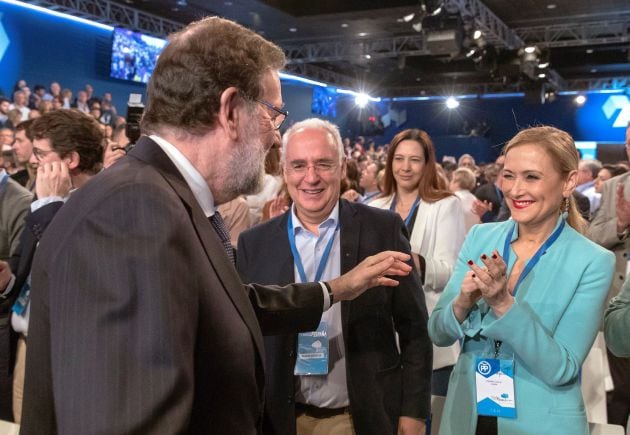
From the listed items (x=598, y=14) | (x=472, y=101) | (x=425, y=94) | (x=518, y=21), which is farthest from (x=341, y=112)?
(x=598, y=14)

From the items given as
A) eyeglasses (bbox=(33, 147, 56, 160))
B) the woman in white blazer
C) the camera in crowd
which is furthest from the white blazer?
eyeglasses (bbox=(33, 147, 56, 160))

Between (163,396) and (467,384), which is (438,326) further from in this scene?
(163,396)

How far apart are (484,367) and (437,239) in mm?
1463

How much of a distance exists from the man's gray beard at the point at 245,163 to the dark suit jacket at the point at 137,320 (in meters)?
0.15

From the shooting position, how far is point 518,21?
1330 cm

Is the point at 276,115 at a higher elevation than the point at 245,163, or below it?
higher

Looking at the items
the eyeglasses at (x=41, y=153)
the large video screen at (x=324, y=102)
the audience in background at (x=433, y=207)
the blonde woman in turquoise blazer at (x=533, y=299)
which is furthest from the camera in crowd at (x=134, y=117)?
the large video screen at (x=324, y=102)

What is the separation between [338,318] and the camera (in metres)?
1.97

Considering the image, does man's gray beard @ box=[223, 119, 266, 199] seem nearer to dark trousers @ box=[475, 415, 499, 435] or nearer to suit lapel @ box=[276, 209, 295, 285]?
suit lapel @ box=[276, 209, 295, 285]

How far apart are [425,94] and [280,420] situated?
69.0ft

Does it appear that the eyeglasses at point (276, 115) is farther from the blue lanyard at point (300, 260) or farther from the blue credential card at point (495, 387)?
the blue credential card at point (495, 387)

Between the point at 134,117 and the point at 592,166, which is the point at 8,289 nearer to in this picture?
the point at 134,117

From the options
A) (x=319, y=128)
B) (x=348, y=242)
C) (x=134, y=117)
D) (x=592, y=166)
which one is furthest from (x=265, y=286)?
(x=592, y=166)

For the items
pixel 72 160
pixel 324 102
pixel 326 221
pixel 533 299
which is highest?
pixel 324 102
